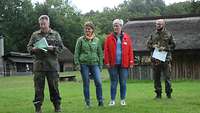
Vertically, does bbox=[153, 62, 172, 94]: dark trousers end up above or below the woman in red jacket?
below

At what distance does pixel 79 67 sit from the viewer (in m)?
11.1

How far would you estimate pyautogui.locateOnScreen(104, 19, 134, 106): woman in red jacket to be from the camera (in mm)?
11195

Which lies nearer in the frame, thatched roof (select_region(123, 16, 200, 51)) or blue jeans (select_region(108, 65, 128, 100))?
blue jeans (select_region(108, 65, 128, 100))

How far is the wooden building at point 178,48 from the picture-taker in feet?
105

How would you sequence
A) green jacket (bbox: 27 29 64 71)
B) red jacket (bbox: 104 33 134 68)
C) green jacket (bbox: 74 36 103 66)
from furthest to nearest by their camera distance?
red jacket (bbox: 104 33 134 68), green jacket (bbox: 74 36 103 66), green jacket (bbox: 27 29 64 71)

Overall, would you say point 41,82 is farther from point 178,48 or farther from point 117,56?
point 178,48

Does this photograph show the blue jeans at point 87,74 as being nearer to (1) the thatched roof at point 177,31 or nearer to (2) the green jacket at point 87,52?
(2) the green jacket at point 87,52

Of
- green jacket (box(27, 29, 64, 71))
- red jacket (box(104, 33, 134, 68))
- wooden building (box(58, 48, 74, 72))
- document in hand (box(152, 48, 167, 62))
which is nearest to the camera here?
green jacket (box(27, 29, 64, 71))

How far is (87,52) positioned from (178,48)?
2150 cm

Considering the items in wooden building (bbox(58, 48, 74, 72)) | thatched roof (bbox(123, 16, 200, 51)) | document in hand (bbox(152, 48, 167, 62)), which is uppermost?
thatched roof (bbox(123, 16, 200, 51))

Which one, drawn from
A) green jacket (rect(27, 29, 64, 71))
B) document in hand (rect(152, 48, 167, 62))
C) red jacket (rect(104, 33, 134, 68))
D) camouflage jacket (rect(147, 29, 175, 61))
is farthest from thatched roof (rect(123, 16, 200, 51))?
green jacket (rect(27, 29, 64, 71))

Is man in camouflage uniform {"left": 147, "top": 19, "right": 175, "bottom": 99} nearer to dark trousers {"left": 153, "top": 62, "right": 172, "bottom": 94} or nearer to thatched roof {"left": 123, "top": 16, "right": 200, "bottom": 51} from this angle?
dark trousers {"left": 153, "top": 62, "right": 172, "bottom": 94}

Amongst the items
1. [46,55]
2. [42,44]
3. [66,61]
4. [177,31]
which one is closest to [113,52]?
[46,55]

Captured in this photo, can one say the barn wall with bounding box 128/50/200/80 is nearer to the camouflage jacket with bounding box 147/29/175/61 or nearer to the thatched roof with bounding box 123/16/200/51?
the thatched roof with bounding box 123/16/200/51
